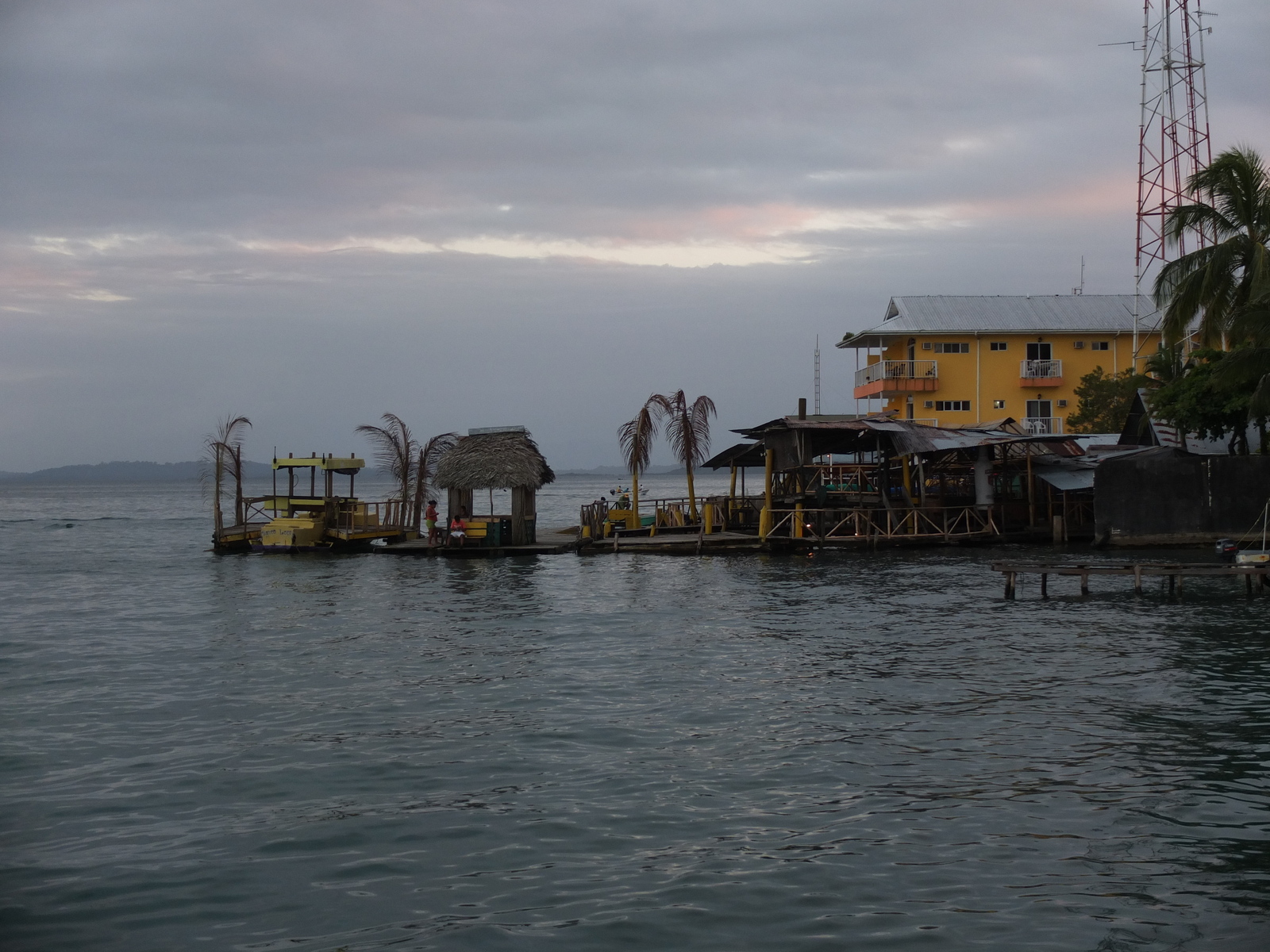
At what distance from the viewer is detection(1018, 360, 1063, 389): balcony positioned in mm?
52438

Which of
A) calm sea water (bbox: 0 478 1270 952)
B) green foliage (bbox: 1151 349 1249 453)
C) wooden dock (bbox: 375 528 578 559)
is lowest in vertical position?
calm sea water (bbox: 0 478 1270 952)

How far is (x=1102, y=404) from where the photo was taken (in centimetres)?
4847

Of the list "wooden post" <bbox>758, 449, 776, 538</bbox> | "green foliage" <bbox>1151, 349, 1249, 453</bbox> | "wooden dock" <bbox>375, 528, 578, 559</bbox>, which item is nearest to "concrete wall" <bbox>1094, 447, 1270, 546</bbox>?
"green foliage" <bbox>1151, 349, 1249, 453</bbox>

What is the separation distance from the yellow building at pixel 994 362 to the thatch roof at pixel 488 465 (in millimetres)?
23276

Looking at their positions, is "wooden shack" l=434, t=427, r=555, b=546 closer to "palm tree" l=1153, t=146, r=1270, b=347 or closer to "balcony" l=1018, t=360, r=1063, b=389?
"palm tree" l=1153, t=146, r=1270, b=347

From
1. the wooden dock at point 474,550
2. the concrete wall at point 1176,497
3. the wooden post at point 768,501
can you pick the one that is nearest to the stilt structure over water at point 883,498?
the wooden post at point 768,501

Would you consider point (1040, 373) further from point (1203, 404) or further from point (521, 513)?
point (521, 513)

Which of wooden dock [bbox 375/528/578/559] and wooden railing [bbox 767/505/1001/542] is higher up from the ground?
wooden railing [bbox 767/505/1001/542]

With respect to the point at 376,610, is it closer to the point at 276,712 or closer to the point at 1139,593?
the point at 276,712

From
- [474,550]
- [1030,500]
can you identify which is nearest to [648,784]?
[474,550]

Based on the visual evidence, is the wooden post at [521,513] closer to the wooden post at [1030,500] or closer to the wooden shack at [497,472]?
the wooden shack at [497,472]

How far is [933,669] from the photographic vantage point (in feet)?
51.0

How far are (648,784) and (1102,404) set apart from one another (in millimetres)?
43660

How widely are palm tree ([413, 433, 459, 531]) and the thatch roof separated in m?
3.57
